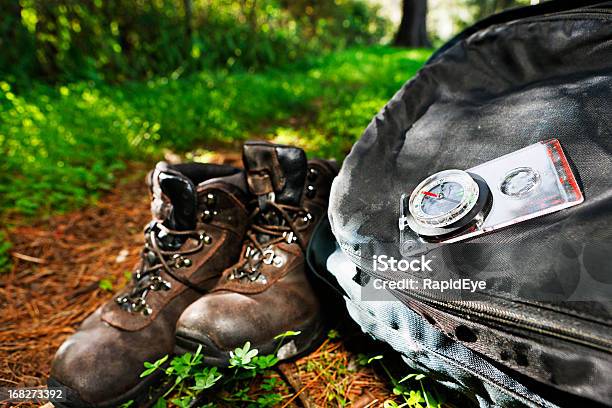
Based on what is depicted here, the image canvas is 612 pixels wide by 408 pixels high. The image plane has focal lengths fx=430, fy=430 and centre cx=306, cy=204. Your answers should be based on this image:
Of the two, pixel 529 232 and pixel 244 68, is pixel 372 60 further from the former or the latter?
pixel 529 232

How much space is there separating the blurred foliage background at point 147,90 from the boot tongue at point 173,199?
1061 millimetres

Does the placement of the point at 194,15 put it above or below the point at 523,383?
above

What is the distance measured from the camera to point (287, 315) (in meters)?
1.25

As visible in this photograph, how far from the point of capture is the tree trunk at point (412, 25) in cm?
1212

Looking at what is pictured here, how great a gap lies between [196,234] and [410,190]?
2.26 feet

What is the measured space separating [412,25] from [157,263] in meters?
12.6

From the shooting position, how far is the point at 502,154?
3.41 feet

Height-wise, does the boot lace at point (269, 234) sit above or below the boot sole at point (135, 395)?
above

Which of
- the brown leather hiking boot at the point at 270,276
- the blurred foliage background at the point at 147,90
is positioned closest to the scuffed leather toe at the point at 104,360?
the brown leather hiking boot at the point at 270,276

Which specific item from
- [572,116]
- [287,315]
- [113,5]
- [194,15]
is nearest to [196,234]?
[287,315]

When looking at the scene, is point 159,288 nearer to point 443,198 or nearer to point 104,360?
point 104,360

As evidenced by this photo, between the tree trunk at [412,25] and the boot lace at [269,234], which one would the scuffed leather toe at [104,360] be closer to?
the boot lace at [269,234]

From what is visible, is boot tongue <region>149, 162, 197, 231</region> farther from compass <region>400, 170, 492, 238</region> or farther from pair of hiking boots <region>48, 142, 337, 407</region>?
compass <region>400, 170, 492, 238</region>

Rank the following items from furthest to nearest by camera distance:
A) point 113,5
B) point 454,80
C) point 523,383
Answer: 1. point 113,5
2. point 454,80
3. point 523,383
